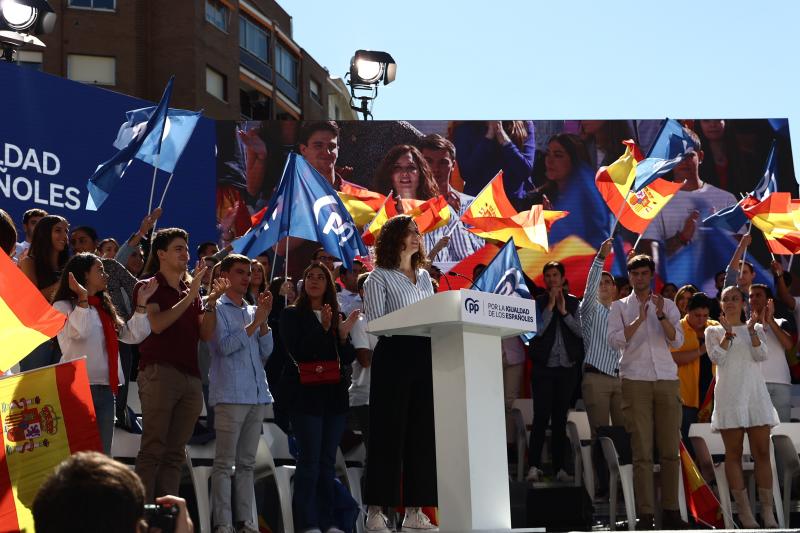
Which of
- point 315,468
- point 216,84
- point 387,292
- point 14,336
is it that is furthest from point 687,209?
point 216,84

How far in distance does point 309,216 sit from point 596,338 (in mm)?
2561

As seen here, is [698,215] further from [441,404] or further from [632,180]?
[441,404]

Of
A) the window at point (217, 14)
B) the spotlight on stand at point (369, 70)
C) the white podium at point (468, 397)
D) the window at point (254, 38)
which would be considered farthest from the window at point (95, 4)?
the white podium at point (468, 397)

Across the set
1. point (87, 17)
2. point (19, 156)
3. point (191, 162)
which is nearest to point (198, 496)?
point (19, 156)

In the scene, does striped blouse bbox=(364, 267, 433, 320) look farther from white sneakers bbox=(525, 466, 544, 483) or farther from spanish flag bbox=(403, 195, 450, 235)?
spanish flag bbox=(403, 195, 450, 235)

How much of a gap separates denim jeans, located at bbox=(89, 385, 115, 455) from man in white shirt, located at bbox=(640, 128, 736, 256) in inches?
418

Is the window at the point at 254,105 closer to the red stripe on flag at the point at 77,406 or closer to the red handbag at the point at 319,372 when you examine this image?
the red handbag at the point at 319,372

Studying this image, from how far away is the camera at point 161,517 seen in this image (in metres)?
2.78

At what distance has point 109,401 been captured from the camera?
6.73m

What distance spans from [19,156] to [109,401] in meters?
5.10

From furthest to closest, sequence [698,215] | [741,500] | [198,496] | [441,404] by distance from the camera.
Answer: [698,215]
[741,500]
[198,496]
[441,404]

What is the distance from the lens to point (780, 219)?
12.1 meters

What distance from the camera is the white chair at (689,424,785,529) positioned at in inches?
336

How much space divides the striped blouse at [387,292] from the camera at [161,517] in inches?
138
